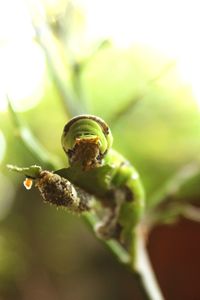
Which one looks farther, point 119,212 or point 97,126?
point 119,212

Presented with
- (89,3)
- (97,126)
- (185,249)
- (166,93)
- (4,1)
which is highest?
(166,93)

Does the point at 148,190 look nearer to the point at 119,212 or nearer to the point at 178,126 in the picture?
the point at 178,126

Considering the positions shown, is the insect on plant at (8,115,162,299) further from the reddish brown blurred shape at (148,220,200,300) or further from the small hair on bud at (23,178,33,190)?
the reddish brown blurred shape at (148,220,200,300)

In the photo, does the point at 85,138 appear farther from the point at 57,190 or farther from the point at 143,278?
the point at 143,278

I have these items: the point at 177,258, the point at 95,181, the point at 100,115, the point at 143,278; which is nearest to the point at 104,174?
the point at 95,181

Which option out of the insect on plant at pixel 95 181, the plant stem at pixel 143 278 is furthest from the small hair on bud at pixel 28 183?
the plant stem at pixel 143 278

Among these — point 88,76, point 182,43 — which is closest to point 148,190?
point 88,76

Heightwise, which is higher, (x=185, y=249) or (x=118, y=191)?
(x=185, y=249)
